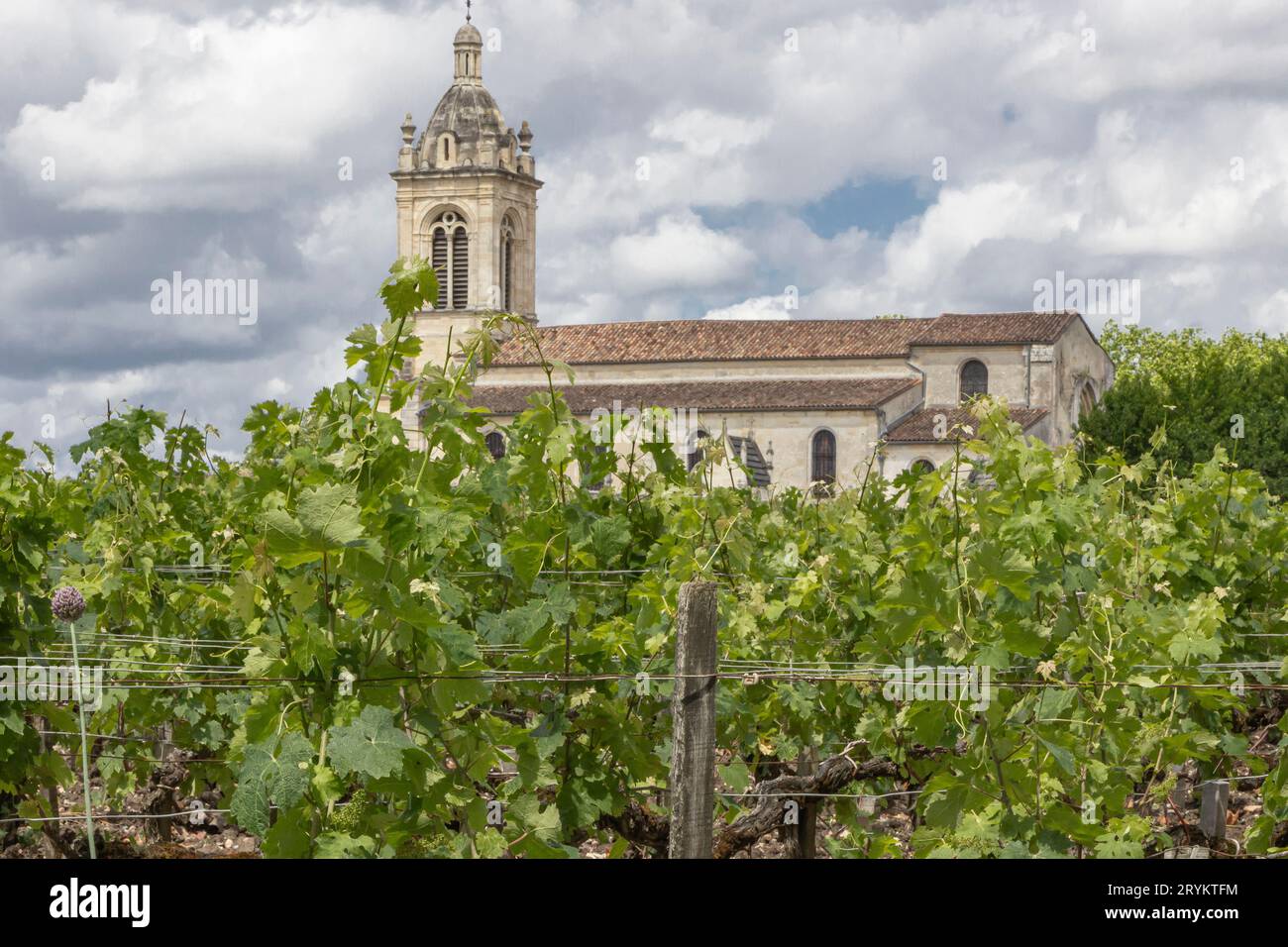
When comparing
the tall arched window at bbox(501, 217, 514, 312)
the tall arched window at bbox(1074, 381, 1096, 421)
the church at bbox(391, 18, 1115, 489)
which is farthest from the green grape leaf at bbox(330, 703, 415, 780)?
the tall arched window at bbox(501, 217, 514, 312)

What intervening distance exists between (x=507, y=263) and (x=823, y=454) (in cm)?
1682

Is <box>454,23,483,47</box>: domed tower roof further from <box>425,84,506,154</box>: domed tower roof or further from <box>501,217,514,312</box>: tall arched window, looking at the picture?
<box>501,217,514,312</box>: tall arched window

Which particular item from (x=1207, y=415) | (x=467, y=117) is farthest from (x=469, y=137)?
(x=1207, y=415)

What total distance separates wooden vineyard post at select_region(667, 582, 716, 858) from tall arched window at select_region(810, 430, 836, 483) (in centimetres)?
4553

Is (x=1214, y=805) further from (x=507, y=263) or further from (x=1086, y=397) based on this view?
(x=507, y=263)

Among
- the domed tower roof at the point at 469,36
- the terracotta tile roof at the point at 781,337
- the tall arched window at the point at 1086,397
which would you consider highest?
the domed tower roof at the point at 469,36

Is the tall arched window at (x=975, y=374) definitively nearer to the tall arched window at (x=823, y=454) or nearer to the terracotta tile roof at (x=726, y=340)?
the terracotta tile roof at (x=726, y=340)

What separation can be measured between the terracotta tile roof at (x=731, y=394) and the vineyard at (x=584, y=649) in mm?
41056

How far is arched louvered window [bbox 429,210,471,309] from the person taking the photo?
5928 cm

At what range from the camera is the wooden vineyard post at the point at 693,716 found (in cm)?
423

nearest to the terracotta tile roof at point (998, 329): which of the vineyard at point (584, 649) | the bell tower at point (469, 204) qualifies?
the bell tower at point (469, 204)

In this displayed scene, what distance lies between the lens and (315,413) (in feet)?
15.1

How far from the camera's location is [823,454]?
49938 mm

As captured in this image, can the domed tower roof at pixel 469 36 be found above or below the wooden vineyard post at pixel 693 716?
above
